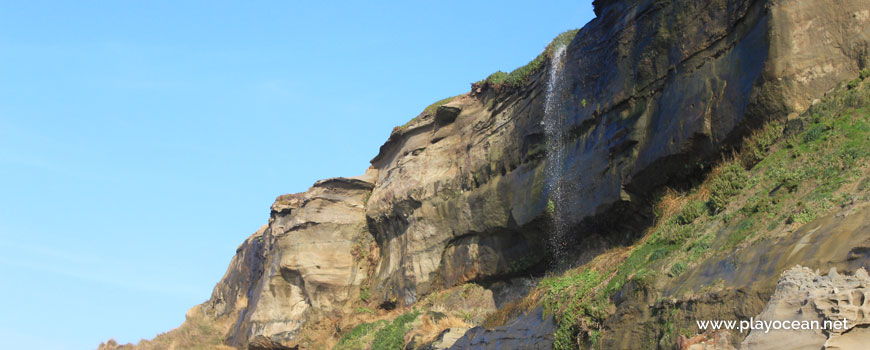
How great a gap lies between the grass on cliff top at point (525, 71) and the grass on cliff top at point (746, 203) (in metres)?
7.82

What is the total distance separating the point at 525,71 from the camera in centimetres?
2505

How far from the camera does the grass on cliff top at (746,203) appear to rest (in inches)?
506

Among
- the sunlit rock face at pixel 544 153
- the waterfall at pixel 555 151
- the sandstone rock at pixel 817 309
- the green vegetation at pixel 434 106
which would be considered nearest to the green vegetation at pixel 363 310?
the sunlit rock face at pixel 544 153

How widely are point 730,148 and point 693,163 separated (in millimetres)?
936

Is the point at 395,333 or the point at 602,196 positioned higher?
the point at 602,196

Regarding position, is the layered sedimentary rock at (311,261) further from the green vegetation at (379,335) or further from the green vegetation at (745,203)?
the green vegetation at (745,203)

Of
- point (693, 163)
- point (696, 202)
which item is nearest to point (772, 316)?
point (696, 202)

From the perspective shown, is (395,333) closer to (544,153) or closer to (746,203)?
(544,153)

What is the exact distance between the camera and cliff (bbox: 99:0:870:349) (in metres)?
13.5

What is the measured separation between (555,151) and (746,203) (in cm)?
812

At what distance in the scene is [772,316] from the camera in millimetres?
10891

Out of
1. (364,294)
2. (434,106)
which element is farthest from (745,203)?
(364,294)


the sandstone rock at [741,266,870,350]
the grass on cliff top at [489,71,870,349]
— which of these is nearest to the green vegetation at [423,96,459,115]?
the grass on cliff top at [489,71,870,349]

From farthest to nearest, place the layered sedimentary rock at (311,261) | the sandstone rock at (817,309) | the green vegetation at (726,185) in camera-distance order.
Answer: the layered sedimentary rock at (311,261) → the green vegetation at (726,185) → the sandstone rock at (817,309)
